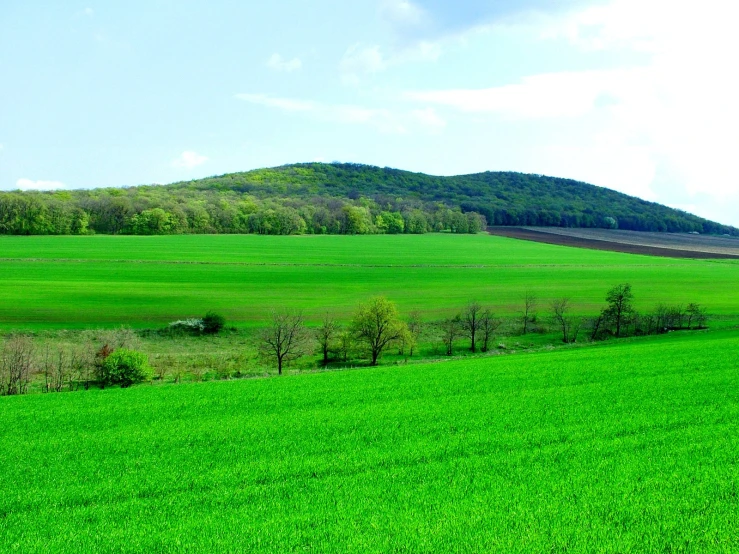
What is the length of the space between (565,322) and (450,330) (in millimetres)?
12657

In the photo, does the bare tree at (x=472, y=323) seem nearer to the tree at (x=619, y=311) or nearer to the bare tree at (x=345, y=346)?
the bare tree at (x=345, y=346)

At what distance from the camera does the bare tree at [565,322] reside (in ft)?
158

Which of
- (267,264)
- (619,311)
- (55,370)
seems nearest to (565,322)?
(619,311)

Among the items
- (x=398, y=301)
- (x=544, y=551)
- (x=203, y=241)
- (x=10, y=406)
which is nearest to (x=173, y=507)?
(x=544, y=551)

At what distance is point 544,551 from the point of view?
31.0 ft

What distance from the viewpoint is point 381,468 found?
13141 millimetres

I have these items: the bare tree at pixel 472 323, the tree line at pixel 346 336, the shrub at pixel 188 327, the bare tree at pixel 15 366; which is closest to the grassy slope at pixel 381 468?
the bare tree at pixel 15 366

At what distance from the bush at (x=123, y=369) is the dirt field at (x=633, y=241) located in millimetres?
102643

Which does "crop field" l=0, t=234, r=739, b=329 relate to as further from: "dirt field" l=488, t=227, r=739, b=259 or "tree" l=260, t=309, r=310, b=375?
"dirt field" l=488, t=227, r=739, b=259

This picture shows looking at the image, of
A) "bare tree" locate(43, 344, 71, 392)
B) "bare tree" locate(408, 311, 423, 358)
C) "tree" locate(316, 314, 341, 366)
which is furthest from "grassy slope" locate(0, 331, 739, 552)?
"bare tree" locate(408, 311, 423, 358)

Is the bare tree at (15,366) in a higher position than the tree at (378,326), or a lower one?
lower

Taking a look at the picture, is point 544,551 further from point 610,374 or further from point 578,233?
point 578,233

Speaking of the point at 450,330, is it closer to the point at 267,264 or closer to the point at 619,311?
the point at 619,311

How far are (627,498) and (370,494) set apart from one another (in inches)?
203
